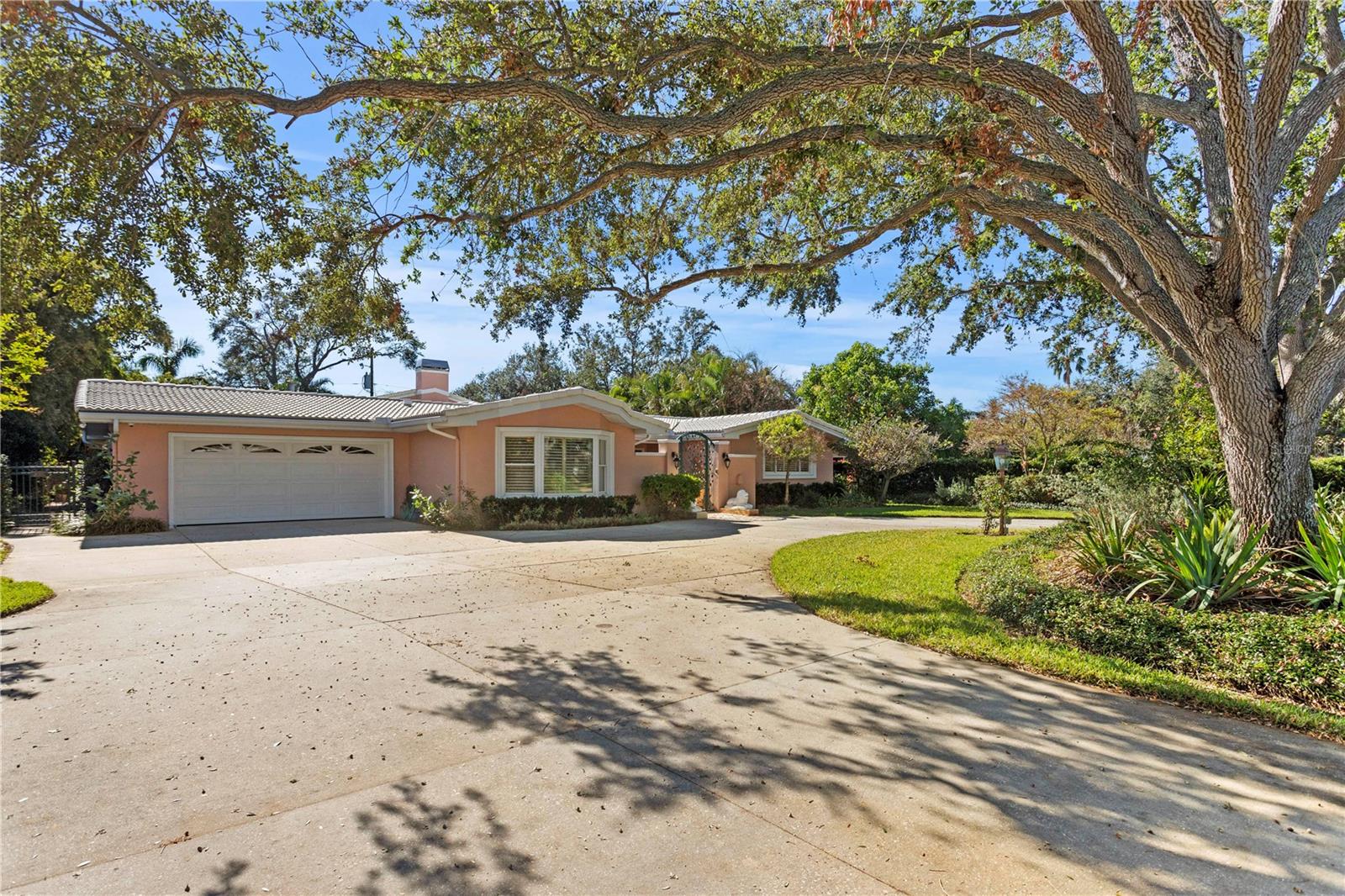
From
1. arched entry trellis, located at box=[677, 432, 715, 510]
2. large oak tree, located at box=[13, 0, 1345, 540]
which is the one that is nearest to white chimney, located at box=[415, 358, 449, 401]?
arched entry trellis, located at box=[677, 432, 715, 510]

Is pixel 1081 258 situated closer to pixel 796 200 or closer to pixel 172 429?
pixel 796 200

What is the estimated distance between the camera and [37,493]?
17.9 metres

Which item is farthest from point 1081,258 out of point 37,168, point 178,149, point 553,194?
point 37,168

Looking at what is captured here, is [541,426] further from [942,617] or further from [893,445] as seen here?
[893,445]

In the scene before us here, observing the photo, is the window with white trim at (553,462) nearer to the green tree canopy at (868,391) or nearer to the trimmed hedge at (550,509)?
the trimmed hedge at (550,509)

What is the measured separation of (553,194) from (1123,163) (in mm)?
7009

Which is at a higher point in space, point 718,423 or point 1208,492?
point 718,423

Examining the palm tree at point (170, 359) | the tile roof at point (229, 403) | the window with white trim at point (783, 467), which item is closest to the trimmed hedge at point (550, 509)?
the tile roof at point (229, 403)

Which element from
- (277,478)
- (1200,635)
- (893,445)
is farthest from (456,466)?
(893,445)

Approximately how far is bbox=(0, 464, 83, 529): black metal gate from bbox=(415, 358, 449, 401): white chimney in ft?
29.6

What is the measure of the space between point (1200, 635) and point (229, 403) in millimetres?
19165

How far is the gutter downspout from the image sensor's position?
16.2 meters

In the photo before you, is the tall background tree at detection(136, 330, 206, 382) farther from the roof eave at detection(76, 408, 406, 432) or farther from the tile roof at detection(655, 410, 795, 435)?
the tile roof at detection(655, 410, 795, 435)

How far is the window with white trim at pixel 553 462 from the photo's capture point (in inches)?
667
